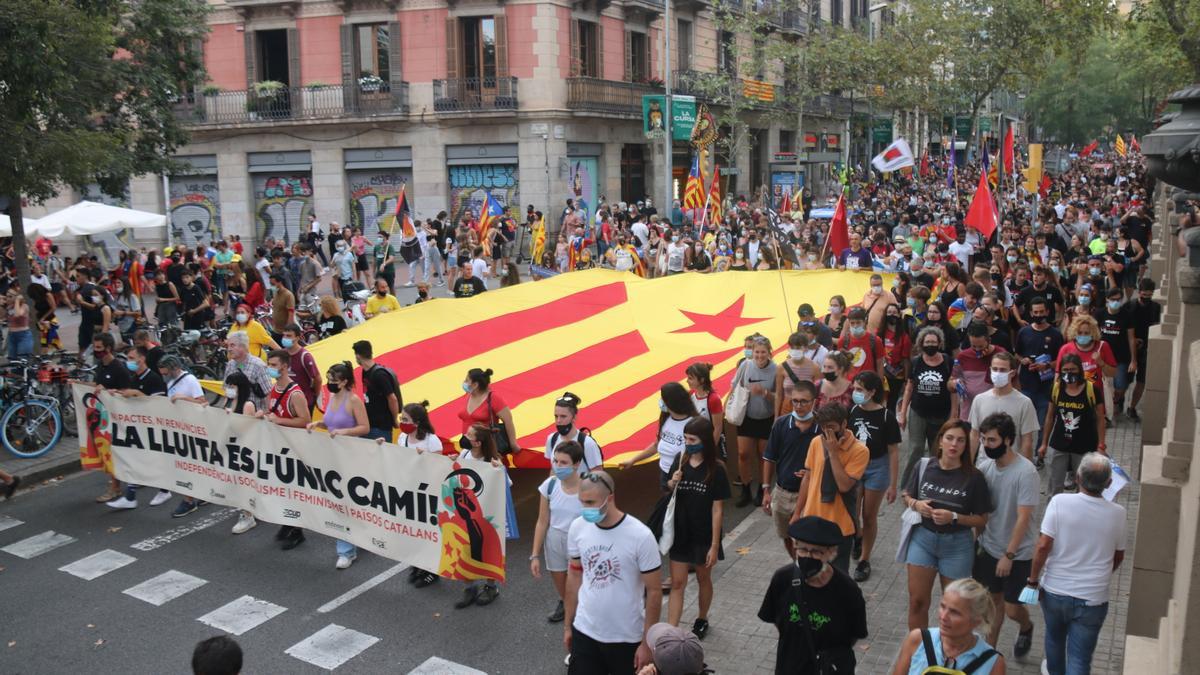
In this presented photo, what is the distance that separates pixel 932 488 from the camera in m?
6.32

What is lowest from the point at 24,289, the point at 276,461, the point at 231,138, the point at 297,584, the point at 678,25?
the point at 297,584

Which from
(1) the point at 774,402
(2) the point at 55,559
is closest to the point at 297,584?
(2) the point at 55,559

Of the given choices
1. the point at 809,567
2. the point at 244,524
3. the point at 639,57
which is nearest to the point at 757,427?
the point at 809,567

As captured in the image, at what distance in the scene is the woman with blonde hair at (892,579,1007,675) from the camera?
14.5 feet

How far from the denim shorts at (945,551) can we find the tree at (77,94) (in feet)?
37.7

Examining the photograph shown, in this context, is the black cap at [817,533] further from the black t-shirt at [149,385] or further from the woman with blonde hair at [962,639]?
the black t-shirt at [149,385]

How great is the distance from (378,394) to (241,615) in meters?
2.33

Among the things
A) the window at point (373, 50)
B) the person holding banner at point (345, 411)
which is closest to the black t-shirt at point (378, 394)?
the person holding banner at point (345, 411)

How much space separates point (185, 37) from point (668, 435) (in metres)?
17.7

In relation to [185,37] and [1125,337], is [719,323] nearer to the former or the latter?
[1125,337]

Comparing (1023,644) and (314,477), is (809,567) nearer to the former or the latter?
(1023,644)

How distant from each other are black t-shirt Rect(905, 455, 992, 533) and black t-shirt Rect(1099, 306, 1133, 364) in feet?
20.9

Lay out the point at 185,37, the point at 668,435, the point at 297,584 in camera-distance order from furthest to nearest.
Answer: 1. the point at 185,37
2. the point at 297,584
3. the point at 668,435

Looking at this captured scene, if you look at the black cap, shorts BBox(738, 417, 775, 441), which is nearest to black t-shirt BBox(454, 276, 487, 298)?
shorts BBox(738, 417, 775, 441)
